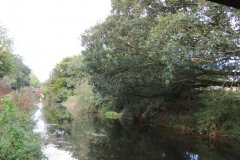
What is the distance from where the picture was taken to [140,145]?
22047 mm

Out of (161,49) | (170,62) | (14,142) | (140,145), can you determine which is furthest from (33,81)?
(14,142)

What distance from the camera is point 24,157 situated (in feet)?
34.8

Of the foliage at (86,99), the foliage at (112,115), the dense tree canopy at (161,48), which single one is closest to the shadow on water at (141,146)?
the dense tree canopy at (161,48)

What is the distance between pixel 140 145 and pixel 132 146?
2.26ft

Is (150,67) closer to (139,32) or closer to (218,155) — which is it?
(139,32)

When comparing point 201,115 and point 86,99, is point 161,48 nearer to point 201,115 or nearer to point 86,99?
point 201,115

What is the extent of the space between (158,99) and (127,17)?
34.4ft

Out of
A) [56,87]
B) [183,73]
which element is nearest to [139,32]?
[183,73]

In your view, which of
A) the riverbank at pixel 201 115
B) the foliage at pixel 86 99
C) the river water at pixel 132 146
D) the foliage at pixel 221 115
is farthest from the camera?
the foliage at pixel 86 99

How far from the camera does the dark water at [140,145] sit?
715 inches

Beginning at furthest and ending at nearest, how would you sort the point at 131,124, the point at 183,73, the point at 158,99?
the point at 131,124
the point at 158,99
the point at 183,73

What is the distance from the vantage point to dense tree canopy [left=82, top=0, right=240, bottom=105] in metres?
17.5

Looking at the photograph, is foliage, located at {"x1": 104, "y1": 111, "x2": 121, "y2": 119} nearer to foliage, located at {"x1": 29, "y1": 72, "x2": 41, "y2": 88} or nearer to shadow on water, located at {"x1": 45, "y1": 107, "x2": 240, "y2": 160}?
shadow on water, located at {"x1": 45, "y1": 107, "x2": 240, "y2": 160}

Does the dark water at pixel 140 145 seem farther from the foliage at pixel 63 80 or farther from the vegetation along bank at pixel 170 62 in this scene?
the foliage at pixel 63 80
